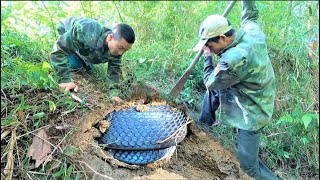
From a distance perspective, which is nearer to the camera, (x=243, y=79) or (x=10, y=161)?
(x=10, y=161)

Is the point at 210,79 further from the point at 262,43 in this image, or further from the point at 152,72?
the point at 152,72

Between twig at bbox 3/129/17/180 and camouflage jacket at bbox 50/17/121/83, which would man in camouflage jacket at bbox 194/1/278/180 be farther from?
twig at bbox 3/129/17/180

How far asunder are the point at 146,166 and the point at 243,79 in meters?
1.04

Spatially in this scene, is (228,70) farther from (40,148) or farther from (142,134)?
(40,148)

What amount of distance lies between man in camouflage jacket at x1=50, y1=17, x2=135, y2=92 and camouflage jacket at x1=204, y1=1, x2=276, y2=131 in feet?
2.60

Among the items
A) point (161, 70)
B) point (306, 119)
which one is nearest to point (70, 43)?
point (161, 70)

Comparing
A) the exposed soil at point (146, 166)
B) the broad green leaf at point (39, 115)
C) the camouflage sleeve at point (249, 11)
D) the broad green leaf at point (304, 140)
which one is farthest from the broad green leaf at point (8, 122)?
the broad green leaf at point (304, 140)

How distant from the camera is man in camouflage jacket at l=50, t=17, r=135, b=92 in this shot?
309cm

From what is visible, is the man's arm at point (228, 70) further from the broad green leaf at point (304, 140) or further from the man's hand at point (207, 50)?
the broad green leaf at point (304, 140)

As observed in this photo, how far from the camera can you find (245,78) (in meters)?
2.79

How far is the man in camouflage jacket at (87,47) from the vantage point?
3.09 m

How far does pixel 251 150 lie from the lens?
2.94 meters

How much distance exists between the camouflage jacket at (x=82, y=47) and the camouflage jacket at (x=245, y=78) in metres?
0.94

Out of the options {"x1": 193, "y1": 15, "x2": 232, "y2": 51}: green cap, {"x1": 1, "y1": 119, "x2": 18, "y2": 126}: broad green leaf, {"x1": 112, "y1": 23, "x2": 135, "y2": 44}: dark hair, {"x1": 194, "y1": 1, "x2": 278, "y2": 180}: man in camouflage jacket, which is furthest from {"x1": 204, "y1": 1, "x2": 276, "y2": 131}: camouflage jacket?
{"x1": 1, "y1": 119, "x2": 18, "y2": 126}: broad green leaf
